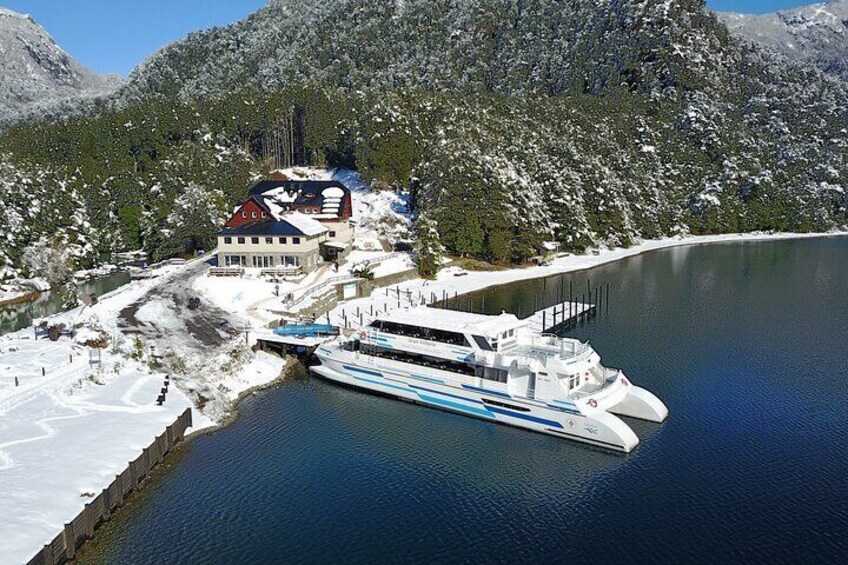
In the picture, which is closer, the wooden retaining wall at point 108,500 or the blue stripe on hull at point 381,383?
the wooden retaining wall at point 108,500

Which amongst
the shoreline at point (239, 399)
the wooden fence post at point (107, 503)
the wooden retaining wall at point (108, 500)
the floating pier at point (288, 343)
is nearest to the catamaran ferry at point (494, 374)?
the shoreline at point (239, 399)

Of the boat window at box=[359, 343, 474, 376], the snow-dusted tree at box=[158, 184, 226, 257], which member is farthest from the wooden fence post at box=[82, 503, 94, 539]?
the snow-dusted tree at box=[158, 184, 226, 257]

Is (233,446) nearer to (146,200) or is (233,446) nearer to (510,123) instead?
(146,200)

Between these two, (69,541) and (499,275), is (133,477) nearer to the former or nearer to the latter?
(69,541)

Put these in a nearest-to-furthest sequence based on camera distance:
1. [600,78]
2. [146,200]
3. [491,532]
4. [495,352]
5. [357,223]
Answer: [491,532] → [495,352] → [357,223] → [146,200] → [600,78]

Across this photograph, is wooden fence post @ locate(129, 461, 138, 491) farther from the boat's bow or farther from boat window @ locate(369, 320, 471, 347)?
the boat's bow

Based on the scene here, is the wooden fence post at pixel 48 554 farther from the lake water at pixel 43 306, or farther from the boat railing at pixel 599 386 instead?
the lake water at pixel 43 306

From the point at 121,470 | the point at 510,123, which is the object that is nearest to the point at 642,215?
the point at 510,123
